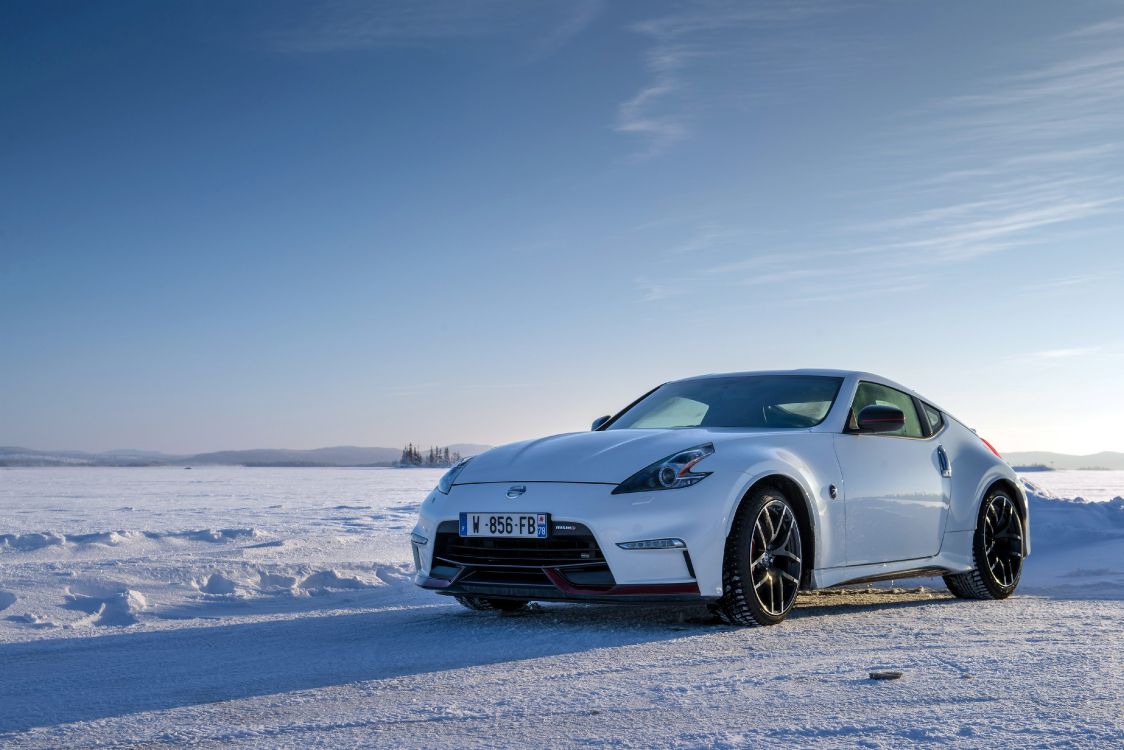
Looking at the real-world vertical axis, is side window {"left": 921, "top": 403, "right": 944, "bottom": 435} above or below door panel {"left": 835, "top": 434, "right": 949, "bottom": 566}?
above

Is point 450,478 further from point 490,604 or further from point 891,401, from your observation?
point 891,401

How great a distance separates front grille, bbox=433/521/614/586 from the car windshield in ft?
4.69

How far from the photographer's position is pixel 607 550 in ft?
16.9

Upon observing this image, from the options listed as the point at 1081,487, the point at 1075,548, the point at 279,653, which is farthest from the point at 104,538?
the point at 1081,487

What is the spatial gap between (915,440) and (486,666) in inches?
143

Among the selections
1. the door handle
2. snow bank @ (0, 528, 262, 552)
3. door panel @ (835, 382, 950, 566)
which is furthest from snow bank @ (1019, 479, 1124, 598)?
snow bank @ (0, 528, 262, 552)

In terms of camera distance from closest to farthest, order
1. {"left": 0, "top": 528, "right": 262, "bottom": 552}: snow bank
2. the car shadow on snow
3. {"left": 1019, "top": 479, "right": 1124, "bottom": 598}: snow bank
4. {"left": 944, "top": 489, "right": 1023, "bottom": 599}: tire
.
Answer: the car shadow on snow, {"left": 944, "top": 489, "right": 1023, "bottom": 599}: tire, {"left": 1019, "top": 479, "right": 1124, "bottom": 598}: snow bank, {"left": 0, "top": 528, "right": 262, "bottom": 552}: snow bank

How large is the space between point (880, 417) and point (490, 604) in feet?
8.26

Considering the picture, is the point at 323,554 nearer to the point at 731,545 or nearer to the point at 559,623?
the point at 559,623

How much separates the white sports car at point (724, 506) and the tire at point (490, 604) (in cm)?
1

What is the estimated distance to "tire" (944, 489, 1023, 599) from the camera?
7129mm

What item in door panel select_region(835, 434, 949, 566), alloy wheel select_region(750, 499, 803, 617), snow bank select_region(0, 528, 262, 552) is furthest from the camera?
snow bank select_region(0, 528, 262, 552)

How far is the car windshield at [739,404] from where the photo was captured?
21.2 ft

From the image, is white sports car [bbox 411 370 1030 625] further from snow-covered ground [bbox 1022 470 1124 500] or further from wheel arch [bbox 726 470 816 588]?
snow-covered ground [bbox 1022 470 1124 500]
